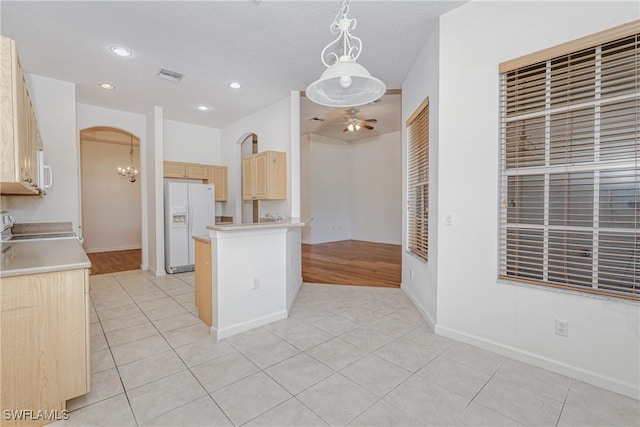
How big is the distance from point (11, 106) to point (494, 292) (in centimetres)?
343

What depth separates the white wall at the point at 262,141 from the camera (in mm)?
4520

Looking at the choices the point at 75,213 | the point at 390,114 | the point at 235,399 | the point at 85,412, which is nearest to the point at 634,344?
the point at 235,399

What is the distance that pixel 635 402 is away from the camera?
1.81 meters

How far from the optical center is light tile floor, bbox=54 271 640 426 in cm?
169

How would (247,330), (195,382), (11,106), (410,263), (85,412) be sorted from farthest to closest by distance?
(410,263)
(247,330)
(195,382)
(85,412)
(11,106)

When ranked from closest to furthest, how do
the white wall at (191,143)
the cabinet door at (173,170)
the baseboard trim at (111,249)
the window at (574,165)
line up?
the window at (574,165)
the cabinet door at (173,170)
the white wall at (191,143)
the baseboard trim at (111,249)

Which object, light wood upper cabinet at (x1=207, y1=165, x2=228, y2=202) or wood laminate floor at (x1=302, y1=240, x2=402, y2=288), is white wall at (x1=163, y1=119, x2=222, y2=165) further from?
wood laminate floor at (x1=302, y1=240, x2=402, y2=288)

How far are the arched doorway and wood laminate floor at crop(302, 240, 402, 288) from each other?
436 centimetres

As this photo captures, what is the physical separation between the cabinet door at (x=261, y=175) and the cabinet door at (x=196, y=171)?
1626 mm

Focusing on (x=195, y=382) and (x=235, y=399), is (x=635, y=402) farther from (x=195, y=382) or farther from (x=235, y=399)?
(x=195, y=382)

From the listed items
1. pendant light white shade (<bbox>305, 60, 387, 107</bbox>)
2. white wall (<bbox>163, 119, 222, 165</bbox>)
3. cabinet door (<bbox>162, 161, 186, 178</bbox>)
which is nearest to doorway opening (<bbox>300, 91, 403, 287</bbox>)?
white wall (<bbox>163, 119, 222, 165</bbox>)

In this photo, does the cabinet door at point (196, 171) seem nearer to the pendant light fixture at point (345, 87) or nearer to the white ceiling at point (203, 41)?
the white ceiling at point (203, 41)

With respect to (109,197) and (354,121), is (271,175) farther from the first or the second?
(109,197)

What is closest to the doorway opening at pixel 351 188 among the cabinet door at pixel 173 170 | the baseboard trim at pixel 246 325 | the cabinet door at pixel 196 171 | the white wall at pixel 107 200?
the cabinet door at pixel 196 171
